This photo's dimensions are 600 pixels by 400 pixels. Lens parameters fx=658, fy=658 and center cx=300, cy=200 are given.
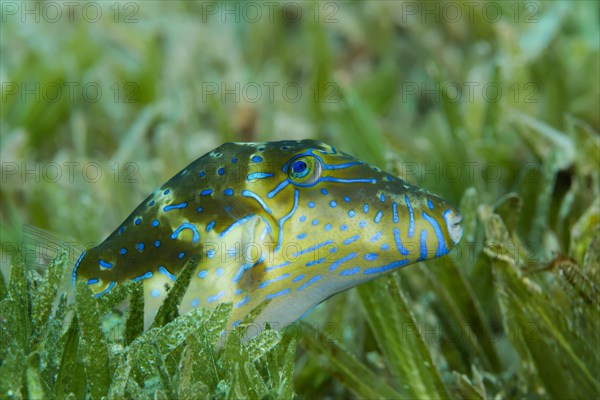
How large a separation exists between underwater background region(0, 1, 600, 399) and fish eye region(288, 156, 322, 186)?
402mm

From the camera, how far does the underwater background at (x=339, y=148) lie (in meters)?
1.69

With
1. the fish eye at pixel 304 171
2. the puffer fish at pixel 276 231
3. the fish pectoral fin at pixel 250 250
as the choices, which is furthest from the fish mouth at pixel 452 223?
the fish pectoral fin at pixel 250 250

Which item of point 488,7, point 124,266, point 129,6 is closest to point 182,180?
point 124,266

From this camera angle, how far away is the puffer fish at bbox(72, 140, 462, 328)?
1666mm

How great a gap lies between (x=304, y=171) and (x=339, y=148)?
7.16 ft

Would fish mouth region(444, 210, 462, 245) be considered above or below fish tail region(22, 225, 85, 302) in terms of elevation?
below

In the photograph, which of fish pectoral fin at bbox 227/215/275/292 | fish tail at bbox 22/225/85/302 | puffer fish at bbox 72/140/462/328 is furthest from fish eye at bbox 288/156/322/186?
fish tail at bbox 22/225/85/302

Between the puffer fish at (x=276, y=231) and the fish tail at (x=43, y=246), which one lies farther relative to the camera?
the fish tail at (x=43, y=246)

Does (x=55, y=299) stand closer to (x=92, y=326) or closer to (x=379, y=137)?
(x=92, y=326)

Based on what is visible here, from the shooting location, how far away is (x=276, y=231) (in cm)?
170

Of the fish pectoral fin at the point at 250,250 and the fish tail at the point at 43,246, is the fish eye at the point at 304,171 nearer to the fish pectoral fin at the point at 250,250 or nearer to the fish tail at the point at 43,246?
the fish pectoral fin at the point at 250,250

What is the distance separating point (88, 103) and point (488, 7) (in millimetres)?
2951

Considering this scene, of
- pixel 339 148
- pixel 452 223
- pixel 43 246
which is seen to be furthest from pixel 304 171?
pixel 339 148

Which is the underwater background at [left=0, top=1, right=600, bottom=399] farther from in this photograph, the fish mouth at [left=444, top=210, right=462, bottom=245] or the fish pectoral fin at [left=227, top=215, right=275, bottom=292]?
the fish mouth at [left=444, top=210, right=462, bottom=245]
